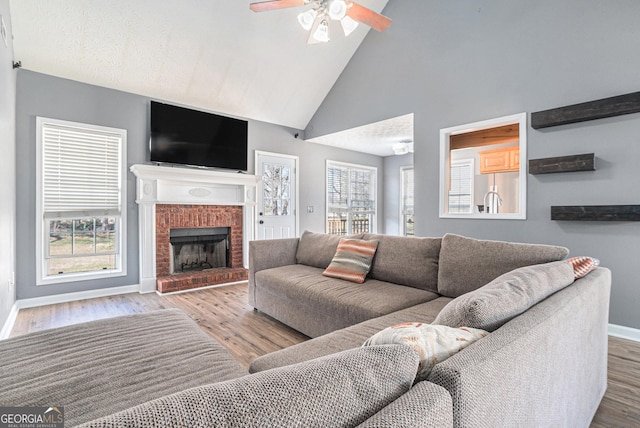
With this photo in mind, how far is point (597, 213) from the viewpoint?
282 cm

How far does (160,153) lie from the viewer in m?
4.27

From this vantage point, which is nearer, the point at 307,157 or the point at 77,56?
the point at 77,56

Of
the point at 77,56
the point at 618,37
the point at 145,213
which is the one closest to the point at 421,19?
the point at 618,37

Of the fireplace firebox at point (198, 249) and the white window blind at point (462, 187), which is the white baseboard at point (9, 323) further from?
the white window blind at point (462, 187)

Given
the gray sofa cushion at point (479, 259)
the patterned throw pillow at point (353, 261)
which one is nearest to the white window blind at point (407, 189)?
the patterned throw pillow at point (353, 261)

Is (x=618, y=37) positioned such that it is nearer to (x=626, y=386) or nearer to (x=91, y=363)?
(x=626, y=386)

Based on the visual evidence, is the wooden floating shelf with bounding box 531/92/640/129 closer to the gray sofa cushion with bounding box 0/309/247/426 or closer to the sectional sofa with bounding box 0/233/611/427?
the sectional sofa with bounding box 0/233/611/427

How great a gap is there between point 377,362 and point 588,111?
3.45 metres

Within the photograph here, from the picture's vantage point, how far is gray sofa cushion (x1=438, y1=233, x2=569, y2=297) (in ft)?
6.34

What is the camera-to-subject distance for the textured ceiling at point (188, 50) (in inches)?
129

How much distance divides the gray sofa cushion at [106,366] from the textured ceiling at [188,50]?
11.0 ft

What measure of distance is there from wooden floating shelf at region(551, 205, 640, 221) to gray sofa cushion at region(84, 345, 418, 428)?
3.17m

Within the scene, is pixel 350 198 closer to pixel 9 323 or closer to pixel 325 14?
pixel 325 14

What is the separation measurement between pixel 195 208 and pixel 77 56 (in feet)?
7.27
